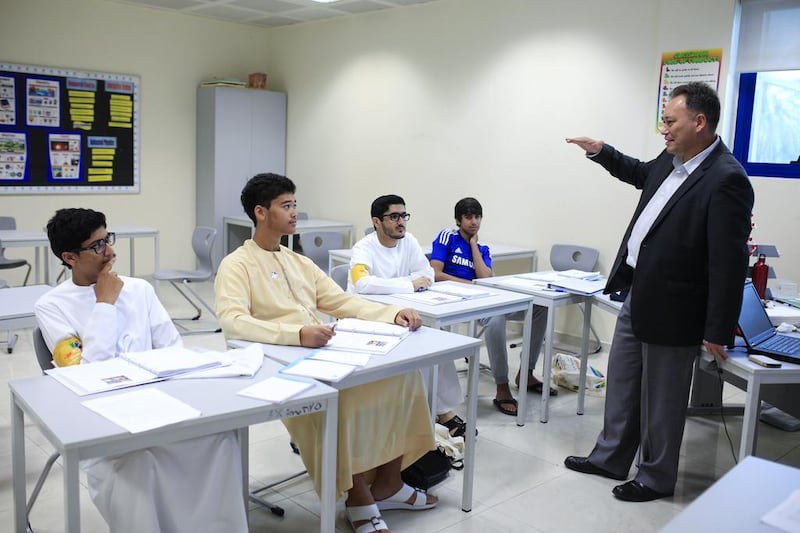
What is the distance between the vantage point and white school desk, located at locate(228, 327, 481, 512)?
2324 millimetres

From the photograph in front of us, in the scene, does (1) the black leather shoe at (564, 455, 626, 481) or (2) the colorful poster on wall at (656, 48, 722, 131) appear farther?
(2) the colorful poster on wall at (656, 48, 722, 131)

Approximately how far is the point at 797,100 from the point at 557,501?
327 cm

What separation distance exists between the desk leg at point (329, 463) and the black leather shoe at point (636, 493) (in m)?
1.39

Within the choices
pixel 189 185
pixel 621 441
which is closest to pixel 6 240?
pixel 189 185

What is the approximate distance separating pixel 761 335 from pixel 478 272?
5.76ft

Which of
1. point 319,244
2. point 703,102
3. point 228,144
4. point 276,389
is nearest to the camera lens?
point 276,389

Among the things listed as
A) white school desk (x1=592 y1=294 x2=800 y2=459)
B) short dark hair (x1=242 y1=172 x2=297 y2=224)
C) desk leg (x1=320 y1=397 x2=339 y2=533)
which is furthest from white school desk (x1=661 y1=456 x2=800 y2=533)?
short dark hair (x1=242 y1=172 x2=297 y2=224)

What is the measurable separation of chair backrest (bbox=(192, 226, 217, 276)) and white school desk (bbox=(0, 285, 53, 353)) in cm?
219

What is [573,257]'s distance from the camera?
5551 mm

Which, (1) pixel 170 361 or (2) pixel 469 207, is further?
(2) pixel 469 207

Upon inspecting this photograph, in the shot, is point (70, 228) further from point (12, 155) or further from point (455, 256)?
point (12, 155)

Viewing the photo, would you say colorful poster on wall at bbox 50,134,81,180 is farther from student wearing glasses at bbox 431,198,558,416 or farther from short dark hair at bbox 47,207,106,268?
short dark hair at bbox 47,207,106,268

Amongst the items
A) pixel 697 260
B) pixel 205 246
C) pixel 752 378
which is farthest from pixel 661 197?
pixel 205 246

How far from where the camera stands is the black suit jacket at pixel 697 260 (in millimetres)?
2670
